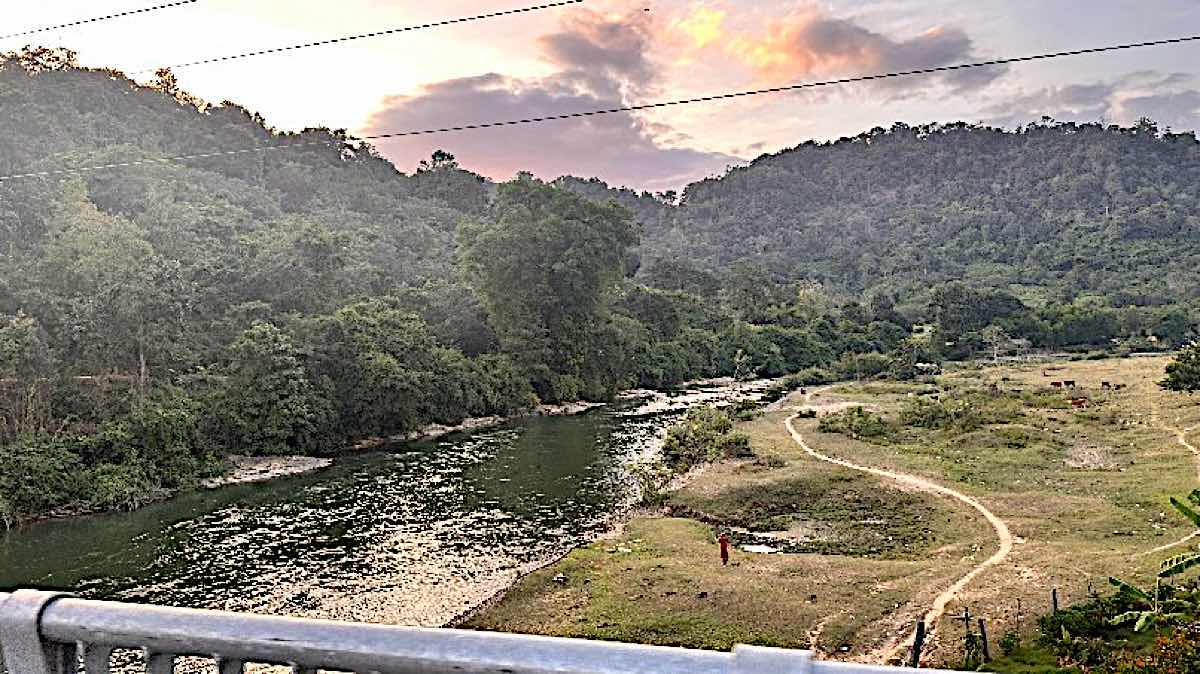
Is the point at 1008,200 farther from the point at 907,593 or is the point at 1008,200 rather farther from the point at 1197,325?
the point at 907,593

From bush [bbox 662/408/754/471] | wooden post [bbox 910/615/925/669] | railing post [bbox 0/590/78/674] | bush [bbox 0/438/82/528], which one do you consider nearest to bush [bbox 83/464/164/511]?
bush [bbox 0/438/82/528]

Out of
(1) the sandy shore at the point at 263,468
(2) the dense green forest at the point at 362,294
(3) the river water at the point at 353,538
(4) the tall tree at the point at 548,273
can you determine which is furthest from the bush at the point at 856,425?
(1) the sandy shore at the point at 263,468

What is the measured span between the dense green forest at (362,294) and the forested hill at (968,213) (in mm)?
661

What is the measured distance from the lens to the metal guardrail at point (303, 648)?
1.66 m

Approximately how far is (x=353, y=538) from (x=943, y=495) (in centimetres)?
1405

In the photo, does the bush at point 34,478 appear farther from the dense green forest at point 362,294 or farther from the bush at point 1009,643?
the bush at point 1009,643

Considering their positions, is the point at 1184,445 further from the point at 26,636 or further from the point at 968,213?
the point at 968,213

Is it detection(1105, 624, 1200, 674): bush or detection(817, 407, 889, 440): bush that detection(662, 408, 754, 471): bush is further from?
detection(1105, 624, 1200, 674): bush

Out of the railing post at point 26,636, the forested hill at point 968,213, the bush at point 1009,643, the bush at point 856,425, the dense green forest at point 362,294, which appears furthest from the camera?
the forested hill at point 968,213

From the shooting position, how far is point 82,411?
2802 cm

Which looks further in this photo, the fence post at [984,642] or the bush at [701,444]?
the bush at [701,444]

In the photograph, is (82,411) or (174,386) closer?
(82,411)

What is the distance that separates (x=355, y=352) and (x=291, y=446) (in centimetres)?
462

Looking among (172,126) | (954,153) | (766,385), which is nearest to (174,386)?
(766,385)
